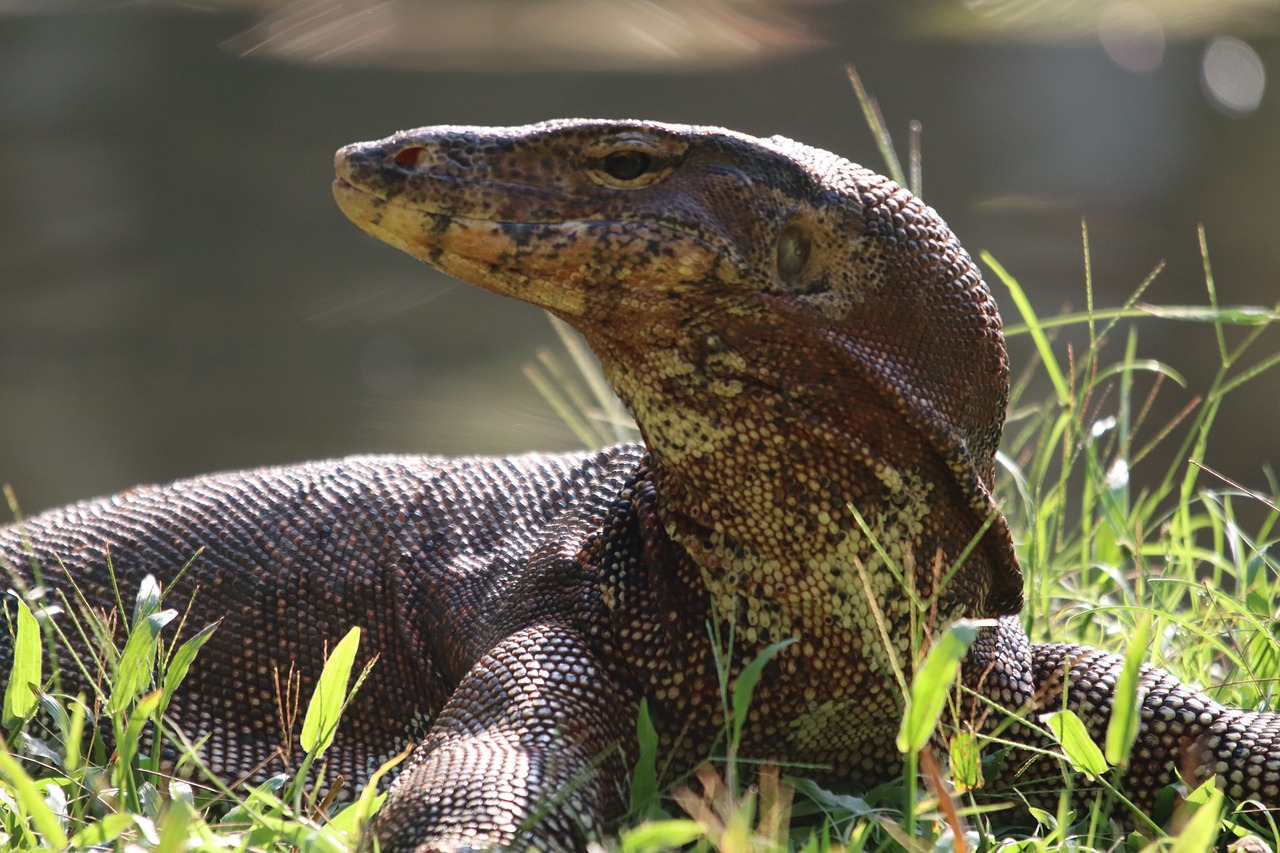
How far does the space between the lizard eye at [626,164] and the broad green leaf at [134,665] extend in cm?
97

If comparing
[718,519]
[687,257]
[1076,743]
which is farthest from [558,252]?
[1076,743]

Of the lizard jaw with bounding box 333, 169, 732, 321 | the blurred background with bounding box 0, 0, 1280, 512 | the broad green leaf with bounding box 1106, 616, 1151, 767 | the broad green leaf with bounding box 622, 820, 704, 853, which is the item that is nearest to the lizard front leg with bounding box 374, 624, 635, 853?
the broad green leaf with bounding box 622, 820, 704, 853

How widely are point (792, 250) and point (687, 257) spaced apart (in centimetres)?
20

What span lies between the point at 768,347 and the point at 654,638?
1.74 ft

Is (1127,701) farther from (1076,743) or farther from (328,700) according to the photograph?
(328,700)

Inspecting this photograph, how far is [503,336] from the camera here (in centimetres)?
947

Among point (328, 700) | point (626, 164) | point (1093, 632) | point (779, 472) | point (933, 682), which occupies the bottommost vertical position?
point (1093, 632)

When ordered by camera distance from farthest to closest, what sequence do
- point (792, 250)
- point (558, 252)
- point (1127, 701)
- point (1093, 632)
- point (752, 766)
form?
point (1093, 632) < point (752, 766) < point (792, 250) < point (558, 252) < point (1127, 701)

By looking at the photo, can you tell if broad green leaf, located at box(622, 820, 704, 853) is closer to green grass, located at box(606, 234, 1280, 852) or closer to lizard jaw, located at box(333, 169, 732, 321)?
green grass, located at box(606, 234, 1280, 852)

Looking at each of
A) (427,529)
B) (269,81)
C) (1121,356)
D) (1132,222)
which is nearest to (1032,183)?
(1132,222)

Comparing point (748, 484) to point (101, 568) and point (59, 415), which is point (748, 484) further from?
point (59, 415)

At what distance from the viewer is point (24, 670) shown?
2.20 metres

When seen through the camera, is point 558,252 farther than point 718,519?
No

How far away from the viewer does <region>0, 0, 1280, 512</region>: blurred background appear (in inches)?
353
